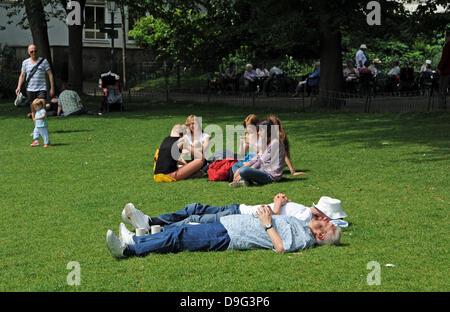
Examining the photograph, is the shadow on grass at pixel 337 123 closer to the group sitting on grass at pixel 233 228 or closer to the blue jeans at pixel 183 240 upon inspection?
the group sitting on grass at pixel 233 228

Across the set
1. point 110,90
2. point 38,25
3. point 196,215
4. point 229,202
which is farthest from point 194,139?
point 38,25

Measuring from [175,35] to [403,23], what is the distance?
13047mm

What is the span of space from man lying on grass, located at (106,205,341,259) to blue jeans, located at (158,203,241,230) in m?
0.46

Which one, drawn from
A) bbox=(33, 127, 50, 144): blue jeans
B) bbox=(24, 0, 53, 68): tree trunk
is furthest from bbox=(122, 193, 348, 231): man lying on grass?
bbox=(24, 0, 53, 68): tree trunk

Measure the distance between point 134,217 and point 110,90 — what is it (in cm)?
1797

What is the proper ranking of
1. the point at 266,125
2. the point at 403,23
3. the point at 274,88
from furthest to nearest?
the point at 274,88, the point at 403,23, the point at 266,125

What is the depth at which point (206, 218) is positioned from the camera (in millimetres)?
7461

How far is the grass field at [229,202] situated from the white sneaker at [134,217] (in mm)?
358

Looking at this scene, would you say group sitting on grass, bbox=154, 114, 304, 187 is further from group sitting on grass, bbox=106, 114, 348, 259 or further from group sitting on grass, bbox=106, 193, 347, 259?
→ group sitting on grass, bbox=106, 193, 347, 259

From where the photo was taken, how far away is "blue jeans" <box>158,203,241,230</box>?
7.46 metres

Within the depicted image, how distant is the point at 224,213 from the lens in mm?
7551
